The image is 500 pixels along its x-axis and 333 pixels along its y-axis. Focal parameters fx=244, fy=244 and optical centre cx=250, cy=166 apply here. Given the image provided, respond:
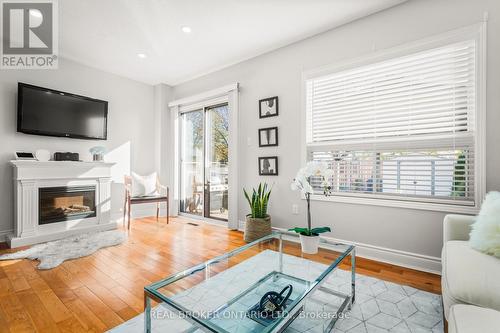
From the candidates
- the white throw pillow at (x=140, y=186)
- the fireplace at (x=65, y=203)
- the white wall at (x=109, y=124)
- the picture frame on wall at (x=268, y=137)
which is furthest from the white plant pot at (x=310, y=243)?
the white wall at (x=109, y=124)

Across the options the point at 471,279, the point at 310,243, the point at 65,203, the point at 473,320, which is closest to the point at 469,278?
the point at 471,279

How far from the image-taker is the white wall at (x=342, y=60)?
206cm

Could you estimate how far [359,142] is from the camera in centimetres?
264

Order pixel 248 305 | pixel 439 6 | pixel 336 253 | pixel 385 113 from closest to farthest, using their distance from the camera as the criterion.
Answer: pixel 248 305 → pixel 336 253 → pixel 439 6 → pixel 385 113

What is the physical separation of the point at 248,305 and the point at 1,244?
3.44 m

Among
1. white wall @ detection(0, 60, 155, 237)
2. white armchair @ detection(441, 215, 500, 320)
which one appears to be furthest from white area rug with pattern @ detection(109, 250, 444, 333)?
white wall @ detection(0, 60, 155, 237)

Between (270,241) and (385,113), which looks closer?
(270,241)

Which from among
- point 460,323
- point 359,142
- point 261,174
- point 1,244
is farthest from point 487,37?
point 1,244

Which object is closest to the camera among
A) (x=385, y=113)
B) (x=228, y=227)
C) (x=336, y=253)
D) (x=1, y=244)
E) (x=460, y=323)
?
(x=460, y=323)

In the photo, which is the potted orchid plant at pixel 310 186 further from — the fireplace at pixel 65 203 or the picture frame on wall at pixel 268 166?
the fireplace at pixel 65 203

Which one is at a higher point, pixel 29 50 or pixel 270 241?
pixel 29 50

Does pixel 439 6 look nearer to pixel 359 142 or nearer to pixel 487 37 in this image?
pixel 487 37

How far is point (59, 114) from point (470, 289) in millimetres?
4513

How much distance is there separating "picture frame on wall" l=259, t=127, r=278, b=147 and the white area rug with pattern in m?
1.72
